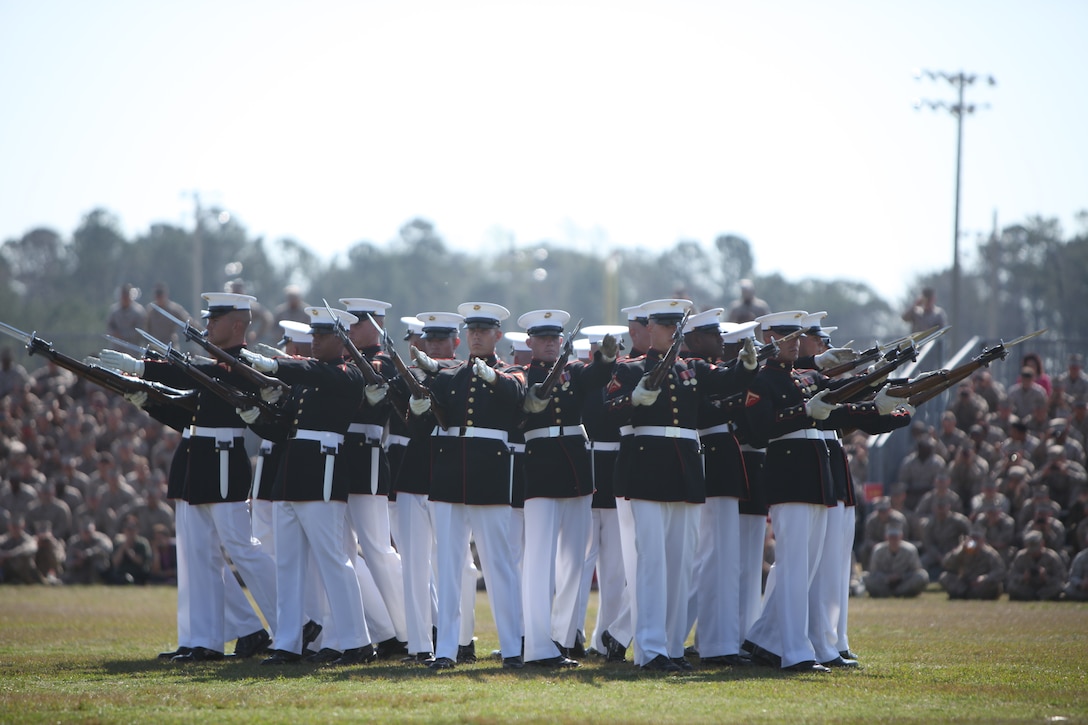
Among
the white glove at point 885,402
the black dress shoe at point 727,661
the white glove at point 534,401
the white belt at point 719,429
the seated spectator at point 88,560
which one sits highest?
the white glove at point 885,402

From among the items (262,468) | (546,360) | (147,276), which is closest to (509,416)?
(546,360)

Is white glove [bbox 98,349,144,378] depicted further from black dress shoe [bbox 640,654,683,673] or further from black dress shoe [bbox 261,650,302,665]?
black dress shoe [bbox 640,654,683,673]

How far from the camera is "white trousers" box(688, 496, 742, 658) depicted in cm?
919

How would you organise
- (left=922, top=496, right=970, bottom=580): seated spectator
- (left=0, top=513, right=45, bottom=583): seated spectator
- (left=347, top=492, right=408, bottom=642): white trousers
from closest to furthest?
(left=347, top=492, right=408, bottom=642): white trousers, (left=922, top=496, right=970, bottom=580): seated spectator, (left=0, top=513, right=45, bottom=583): seated spectator

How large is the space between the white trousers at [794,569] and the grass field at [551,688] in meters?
0.27

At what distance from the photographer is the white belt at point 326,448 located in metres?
9.12

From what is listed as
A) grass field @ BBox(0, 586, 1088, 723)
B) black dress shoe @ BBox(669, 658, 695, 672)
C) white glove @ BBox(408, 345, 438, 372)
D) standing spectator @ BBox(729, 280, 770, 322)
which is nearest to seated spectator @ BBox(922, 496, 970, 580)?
standing spectator @ BBox(729, 280, 770, 322)

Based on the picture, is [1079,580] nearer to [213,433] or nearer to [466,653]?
[466,653]

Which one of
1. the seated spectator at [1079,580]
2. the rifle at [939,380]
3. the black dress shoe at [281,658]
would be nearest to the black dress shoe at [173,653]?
the black dress shoe at [281,658]

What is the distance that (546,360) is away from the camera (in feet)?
30.2

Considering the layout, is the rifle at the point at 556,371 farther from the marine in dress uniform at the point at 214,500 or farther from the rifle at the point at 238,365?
the marine in dress uniform at the point at 214,500

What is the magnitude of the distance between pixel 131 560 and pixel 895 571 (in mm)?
9930

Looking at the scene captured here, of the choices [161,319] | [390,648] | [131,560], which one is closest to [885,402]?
[390,648]

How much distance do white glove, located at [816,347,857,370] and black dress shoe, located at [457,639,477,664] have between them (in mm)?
3169
